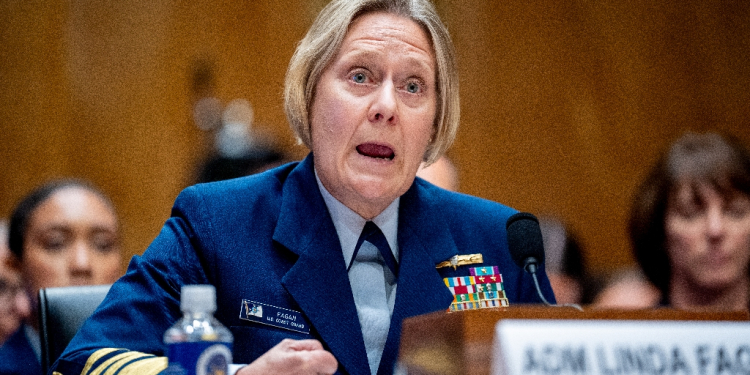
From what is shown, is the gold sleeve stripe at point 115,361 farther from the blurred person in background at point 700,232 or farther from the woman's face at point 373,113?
the blurred person in background at point 700,232

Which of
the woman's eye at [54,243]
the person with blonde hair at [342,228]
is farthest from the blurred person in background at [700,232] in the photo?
the woman's eye at [54,243]

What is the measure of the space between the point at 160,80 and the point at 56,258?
1854mm

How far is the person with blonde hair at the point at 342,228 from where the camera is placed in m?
1.59

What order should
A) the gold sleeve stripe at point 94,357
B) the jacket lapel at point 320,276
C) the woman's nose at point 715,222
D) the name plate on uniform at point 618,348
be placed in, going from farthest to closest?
the woman's nose at point 715,222, the jacket lapel at point 320,276, the gold sleeve stripe at point 94,357, the name plate on uniform at point 618,348

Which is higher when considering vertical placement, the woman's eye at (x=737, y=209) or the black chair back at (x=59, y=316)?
the woman's eye at (x=737, y=209)

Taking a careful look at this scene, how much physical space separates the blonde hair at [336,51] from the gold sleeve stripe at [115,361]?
2.66 ft

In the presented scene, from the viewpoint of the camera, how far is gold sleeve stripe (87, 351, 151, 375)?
1.30 metres

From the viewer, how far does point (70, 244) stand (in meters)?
2.96

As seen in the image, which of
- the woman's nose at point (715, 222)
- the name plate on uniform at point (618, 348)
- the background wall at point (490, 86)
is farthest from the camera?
the background wall at point (490, 86)

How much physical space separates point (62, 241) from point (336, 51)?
166 centimetres

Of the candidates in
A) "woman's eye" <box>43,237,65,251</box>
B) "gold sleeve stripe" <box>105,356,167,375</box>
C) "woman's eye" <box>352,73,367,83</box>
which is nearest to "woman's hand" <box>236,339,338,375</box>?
"gold sleeve stripe" <box>105,356,167,375</box>

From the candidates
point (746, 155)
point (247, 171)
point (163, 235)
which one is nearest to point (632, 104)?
point (746, 155)

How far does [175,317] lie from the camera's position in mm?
1530

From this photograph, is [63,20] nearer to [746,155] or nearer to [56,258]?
[56,258]
